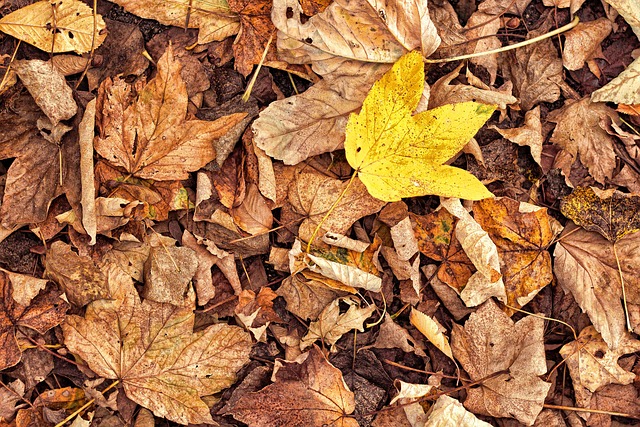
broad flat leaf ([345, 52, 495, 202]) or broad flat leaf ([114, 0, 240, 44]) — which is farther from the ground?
broad flat leaf ([114, 0, 240, 44])

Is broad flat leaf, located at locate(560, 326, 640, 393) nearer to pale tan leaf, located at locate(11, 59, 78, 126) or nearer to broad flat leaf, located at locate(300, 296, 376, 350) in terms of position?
broad flat leaf, located at locate(300, 296, 376, 350)

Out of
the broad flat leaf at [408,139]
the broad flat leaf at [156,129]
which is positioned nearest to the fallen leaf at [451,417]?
the broad flat leaf at [408,139]

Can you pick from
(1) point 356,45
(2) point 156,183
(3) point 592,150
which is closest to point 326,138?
(1) point 356,45

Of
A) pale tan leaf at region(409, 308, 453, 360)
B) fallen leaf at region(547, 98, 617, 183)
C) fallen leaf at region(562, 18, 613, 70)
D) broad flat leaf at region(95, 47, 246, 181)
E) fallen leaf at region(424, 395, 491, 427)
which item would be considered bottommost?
fallen leaf at region(424, 395, 491, 427)

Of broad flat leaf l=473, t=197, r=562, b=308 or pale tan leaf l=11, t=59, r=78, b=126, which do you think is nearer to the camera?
pale tan leaf l=11, t=59, r=78, b=126

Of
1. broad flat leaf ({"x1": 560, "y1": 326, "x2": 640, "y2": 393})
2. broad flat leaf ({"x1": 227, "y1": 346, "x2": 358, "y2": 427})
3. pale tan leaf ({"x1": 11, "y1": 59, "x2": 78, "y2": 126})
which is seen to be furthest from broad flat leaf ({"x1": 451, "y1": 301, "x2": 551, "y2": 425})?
pale tan leaf ({"x1": 11, "y1": 59, "x2": 78, "y2": 126})

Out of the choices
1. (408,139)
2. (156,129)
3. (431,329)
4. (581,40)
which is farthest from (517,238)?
(156,129)

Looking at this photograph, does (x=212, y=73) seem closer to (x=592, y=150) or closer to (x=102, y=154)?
(x=102, y=154)
